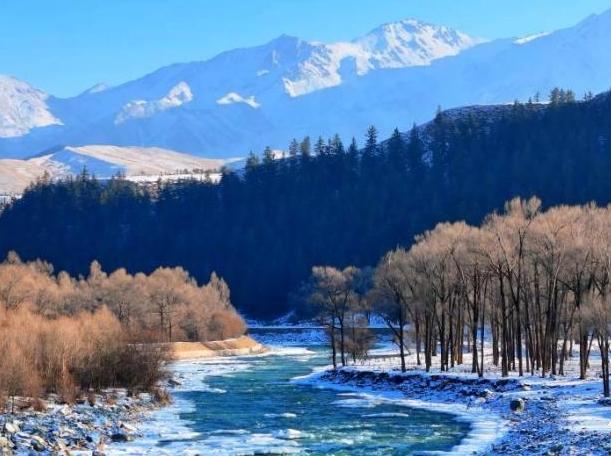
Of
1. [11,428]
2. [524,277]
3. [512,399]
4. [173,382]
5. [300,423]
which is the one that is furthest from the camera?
[173,382]

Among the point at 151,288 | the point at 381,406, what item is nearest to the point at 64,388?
the point at 381,406

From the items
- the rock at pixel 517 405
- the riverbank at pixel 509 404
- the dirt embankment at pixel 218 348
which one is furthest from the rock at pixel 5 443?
the dirt embankment at pixel 218 348

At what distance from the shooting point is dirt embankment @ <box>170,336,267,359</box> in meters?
131

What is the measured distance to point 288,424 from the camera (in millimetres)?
53531

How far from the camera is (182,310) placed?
145m

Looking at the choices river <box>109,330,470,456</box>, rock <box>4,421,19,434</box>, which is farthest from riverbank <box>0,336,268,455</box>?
river <box>109,330,470,456</box>

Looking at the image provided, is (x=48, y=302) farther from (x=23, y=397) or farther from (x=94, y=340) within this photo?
(x=23, y=397)

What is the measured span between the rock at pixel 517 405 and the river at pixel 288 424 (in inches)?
142

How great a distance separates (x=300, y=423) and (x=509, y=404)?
43.6ft

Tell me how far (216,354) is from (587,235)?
78.9 m

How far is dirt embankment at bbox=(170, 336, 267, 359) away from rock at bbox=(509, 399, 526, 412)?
76.4m

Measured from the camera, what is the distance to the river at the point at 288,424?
44.4m

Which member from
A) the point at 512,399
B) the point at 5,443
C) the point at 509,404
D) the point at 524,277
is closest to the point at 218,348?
the point at 524,277

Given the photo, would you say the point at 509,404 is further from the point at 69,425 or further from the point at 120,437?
the point at 69,425
